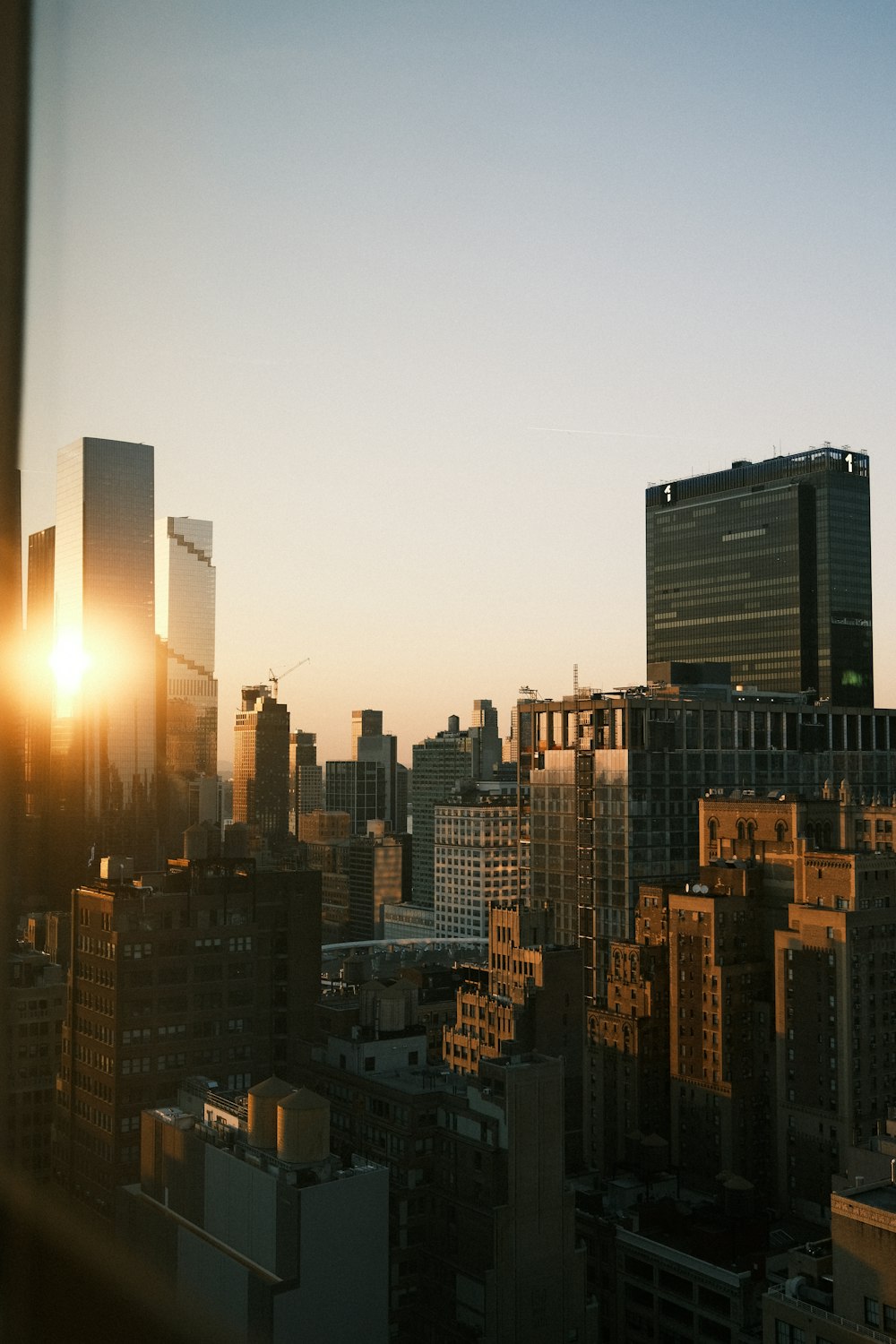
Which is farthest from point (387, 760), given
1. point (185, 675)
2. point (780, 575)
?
point (185, 675)

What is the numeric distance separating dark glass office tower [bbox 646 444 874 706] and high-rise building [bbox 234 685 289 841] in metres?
10.9

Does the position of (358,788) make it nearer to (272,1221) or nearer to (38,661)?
(272,1221)

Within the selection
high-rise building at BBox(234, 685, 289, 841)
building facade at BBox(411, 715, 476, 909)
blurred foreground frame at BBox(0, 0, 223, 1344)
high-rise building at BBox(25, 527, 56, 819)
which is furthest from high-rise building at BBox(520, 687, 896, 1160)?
building facade at BBox(411, 715, 476, 909)

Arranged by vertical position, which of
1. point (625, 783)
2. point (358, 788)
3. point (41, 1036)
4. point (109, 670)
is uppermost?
point (109, 670)

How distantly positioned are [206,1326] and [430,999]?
15965mm

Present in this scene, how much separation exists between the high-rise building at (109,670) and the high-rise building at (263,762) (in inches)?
439

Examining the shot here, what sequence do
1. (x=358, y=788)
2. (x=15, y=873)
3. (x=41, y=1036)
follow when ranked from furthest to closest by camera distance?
(x=358, y=788) → (x=41, y=1036) → (x=15, y=873)

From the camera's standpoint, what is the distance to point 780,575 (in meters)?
30.2

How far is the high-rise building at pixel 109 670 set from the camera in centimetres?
882

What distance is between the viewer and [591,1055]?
47.8 feet

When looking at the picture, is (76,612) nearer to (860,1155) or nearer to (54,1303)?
(860,1155)

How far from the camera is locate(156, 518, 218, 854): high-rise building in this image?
17844 millimetres

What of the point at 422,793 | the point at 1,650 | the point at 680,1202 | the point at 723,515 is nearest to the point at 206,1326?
the point at 1,650

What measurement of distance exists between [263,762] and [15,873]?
3144 cm
